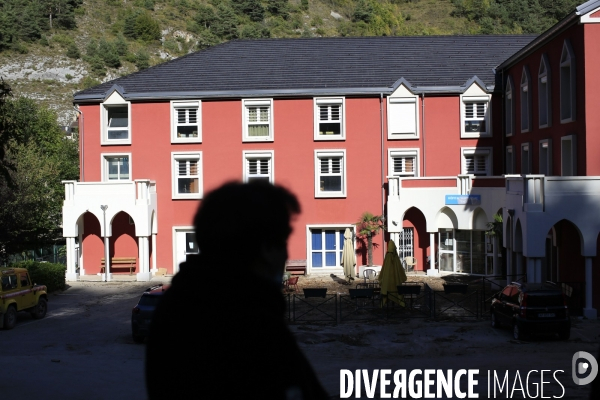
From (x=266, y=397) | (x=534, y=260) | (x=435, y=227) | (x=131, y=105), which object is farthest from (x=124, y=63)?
(x=266, y=397)

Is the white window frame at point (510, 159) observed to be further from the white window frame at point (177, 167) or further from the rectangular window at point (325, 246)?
the white window frame at point (177, 167)

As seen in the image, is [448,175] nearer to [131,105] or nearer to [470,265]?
[470,265]

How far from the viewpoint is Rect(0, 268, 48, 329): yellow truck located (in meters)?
22.9

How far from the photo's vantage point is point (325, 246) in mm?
36562

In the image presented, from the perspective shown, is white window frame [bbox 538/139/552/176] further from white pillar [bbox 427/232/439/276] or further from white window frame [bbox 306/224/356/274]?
white window frame [bbox 306/224/356/274]

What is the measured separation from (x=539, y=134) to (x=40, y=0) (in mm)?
101588

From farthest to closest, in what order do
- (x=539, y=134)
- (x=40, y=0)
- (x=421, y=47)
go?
(x=40, y=0) → (x=421, y=47) → (x=539, y=134)

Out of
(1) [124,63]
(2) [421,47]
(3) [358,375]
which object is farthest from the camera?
(1) [124,63]

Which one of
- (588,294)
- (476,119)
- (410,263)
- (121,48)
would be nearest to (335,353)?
(588,294)

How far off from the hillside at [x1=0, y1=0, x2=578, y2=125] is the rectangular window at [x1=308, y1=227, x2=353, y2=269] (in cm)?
6487

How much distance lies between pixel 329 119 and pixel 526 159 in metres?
9.35

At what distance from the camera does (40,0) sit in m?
115

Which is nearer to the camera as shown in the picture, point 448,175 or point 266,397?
point 266,397

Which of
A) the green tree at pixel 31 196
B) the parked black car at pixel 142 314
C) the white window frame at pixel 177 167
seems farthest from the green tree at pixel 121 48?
the parked black car at pixel 142 314
